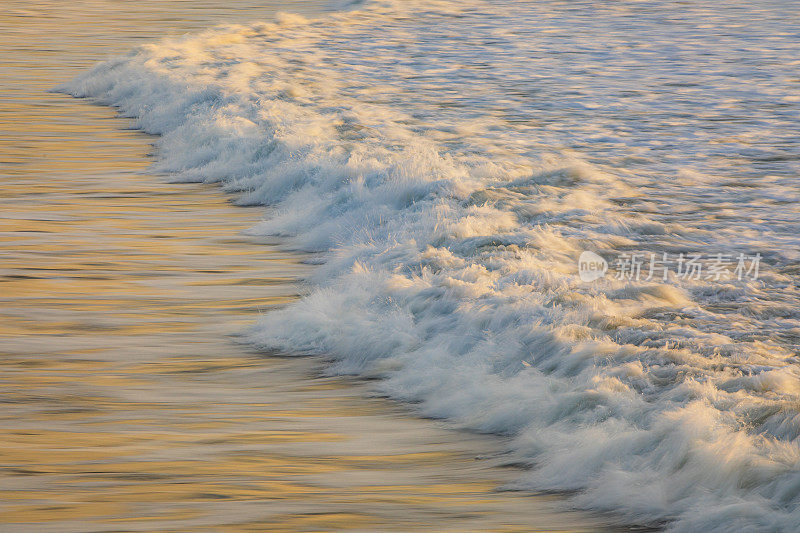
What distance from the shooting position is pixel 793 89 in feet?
50.9

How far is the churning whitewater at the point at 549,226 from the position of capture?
499cm

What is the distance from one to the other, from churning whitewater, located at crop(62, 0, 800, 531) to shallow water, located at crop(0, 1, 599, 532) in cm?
30

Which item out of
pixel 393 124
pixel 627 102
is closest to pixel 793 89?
pixel 627 102

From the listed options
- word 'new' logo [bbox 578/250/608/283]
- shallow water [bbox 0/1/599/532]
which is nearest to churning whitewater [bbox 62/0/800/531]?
word 'new' logo [bbox 578/250/608/283]

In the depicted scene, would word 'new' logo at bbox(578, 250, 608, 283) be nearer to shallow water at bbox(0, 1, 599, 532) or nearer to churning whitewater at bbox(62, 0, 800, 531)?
churning whitewater at bbox(62, 0, 800, 531)

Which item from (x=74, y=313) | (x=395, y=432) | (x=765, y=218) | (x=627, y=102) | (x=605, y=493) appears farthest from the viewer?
(x=627, y=102)

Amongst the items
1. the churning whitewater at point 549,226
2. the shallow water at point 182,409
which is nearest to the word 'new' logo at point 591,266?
the churning whitewater at point 549,226

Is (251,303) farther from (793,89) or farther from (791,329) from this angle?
(793,89)

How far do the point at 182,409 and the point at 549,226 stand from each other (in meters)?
4.02

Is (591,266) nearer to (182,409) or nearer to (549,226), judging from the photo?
(549,226)

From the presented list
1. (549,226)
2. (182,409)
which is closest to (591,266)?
(549,226)

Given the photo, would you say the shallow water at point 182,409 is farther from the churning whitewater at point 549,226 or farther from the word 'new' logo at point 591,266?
the word 'new' logo at point 591,266

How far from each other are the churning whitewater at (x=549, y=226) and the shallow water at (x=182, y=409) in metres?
0.30

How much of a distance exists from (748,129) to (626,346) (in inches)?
308
